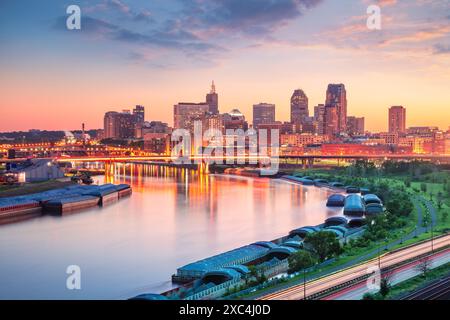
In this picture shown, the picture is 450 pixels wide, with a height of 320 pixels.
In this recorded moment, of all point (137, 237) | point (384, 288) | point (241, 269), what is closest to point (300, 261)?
point (241, 269)

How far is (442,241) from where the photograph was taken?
608 centimetres

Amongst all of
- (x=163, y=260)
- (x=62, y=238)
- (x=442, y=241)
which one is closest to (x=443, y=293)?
(x=442, y=241)

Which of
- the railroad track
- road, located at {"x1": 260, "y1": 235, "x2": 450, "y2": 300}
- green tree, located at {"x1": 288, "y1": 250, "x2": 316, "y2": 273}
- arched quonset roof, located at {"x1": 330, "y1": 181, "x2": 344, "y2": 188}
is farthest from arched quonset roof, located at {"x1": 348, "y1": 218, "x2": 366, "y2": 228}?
arched quonset roof, located at {"x1": 330, "y1": 181, "x2": 344, "y2": 188}

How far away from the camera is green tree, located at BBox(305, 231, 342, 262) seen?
5.56 metres

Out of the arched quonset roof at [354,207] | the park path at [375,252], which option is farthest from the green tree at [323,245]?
the arched quonset roof at [354,207]

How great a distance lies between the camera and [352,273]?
15.3ft

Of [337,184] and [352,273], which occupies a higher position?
[352,273]

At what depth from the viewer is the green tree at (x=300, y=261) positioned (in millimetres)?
5059

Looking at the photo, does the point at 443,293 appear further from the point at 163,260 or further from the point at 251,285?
the point at 163,260

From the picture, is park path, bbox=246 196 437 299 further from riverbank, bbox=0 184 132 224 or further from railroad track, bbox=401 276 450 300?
riverbank, bbox=0 184 132 224

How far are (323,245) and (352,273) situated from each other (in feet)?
3.05

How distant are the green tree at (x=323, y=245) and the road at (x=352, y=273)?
19.8 inches

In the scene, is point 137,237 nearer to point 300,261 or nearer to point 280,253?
point 280,253

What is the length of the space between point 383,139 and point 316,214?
25391 mm
